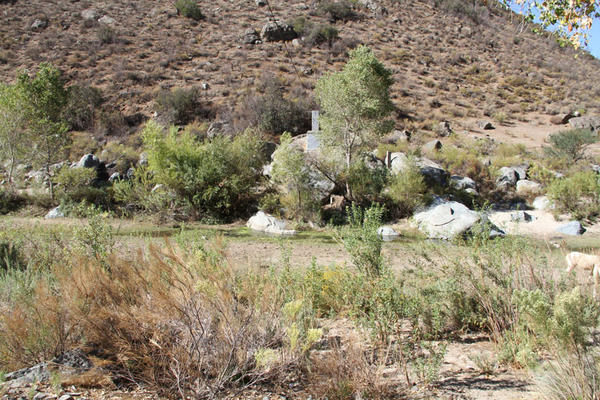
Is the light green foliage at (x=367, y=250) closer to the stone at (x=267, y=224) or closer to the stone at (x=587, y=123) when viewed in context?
the stone at (x=267, y=224)

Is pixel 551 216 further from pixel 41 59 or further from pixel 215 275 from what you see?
pixel 41 59

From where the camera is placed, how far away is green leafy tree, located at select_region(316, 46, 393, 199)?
16984mm

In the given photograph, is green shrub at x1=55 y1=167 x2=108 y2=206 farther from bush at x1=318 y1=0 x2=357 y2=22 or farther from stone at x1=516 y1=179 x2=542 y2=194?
bush at x1=318 y1=0 x2=357 y2=22

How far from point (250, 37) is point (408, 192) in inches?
1241

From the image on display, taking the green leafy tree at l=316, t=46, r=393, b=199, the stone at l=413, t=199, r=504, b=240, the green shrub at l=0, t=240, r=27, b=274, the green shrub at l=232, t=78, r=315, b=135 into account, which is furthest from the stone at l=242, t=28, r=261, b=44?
the green shrub at l=0, t=240, r=27, b=274

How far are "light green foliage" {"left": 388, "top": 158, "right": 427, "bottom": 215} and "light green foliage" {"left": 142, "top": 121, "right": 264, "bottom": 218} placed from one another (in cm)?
639

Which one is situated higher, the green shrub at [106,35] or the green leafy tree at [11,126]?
the green shrub at [106,35]

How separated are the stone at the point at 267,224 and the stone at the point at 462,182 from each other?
29.6ft

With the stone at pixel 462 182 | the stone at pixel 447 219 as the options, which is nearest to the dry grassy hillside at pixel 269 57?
the stone at pixel 462 182

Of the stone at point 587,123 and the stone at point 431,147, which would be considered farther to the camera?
the stone at point 587,123

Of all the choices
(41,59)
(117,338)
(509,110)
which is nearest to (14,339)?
(117,338)

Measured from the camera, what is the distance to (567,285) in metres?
4.52

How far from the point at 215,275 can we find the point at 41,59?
1615 inches

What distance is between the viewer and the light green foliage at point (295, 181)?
15.9 metres
